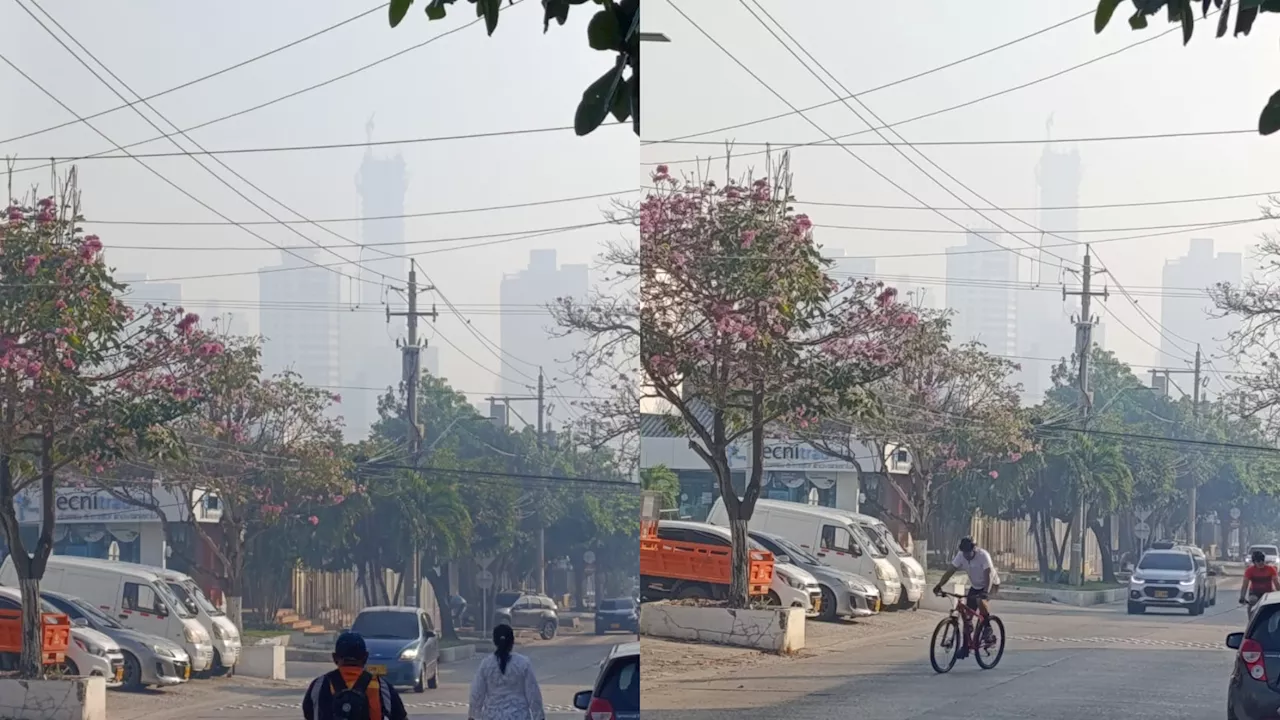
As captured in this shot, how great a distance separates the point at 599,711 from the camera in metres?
5.84

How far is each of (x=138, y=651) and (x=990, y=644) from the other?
3246mm

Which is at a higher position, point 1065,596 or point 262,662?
point 1065,596

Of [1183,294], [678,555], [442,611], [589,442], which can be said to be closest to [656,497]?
[678,555]

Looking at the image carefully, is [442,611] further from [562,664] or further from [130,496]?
[130,496]

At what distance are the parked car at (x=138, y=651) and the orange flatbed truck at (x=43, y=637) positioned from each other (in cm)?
5

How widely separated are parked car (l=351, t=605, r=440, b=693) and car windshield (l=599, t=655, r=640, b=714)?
0.66m

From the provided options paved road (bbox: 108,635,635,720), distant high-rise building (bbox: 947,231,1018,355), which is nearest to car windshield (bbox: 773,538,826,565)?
paved road (bbox: 108,635,635,720)

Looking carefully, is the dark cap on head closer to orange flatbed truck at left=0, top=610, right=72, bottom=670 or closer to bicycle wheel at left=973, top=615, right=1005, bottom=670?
orange flatbed truck at left=0, top=610, right=72, bottom=670

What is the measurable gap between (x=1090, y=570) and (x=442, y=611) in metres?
2.49

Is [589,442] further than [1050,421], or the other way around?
[589,442]

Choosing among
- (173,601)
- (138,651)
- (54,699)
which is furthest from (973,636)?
(54,699)

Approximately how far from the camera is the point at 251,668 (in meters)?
5.74

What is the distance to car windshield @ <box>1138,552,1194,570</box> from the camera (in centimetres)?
563

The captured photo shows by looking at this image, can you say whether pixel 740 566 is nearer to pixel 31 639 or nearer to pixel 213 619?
pixel 213 619
